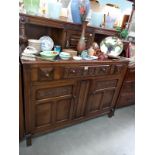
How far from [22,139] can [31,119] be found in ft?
1.14

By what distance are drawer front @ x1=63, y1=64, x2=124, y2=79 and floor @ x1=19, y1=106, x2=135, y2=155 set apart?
797 mm

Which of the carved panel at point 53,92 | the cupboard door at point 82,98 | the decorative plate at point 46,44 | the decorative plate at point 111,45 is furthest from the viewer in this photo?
the decorative plate at point 111,45

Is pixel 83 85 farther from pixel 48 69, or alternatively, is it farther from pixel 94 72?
pixel 48 69

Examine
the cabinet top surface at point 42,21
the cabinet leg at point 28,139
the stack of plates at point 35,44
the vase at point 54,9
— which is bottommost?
the cabinet leg at point 28,139

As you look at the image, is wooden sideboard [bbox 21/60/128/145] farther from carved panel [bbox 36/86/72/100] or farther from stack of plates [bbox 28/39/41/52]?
stack of plates [bbox 28/39/41/52]

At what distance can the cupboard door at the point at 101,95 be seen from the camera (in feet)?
5.30

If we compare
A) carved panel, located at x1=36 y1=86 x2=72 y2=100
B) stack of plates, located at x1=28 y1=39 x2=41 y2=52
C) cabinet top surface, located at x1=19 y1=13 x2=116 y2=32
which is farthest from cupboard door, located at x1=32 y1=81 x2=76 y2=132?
cabinet top surface, located at x1=19 y1=13 x2=116 y2=32

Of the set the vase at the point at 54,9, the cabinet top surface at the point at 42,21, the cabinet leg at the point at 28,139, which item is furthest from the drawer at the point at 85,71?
the cabinet leg at the point at 28,139

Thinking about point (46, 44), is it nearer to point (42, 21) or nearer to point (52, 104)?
point (42, 21)

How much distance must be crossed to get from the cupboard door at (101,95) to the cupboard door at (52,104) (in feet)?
0.94

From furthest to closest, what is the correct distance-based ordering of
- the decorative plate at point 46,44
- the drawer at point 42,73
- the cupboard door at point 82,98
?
the cupboard door at point 82,98, the decorative plate at point 46,44, the drawer at point 42,73

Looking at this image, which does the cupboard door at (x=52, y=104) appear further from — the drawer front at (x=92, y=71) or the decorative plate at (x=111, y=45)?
the decorative plate at (x=111, y=45)

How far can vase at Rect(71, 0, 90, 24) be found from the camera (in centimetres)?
138
